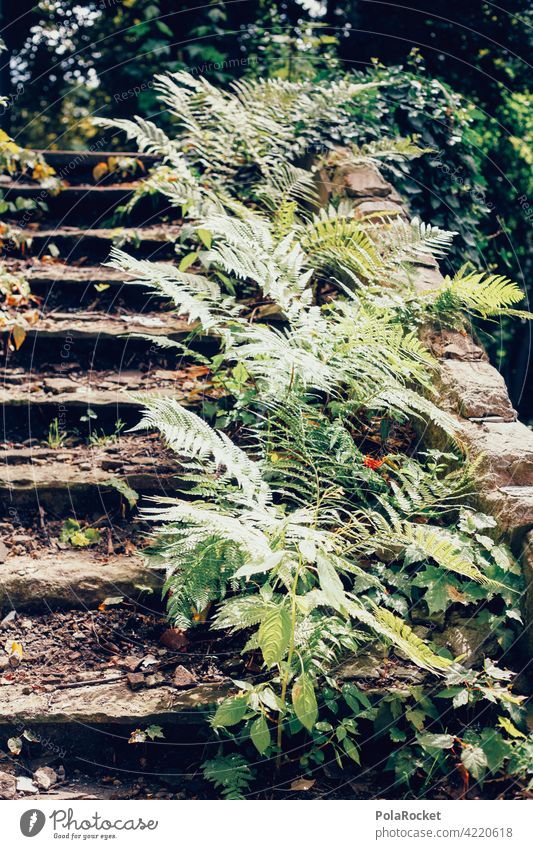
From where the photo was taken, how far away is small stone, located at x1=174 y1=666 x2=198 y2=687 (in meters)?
2.45

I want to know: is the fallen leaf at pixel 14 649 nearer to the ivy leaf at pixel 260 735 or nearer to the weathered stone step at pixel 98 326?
the ivy leaf at pixel 260 735

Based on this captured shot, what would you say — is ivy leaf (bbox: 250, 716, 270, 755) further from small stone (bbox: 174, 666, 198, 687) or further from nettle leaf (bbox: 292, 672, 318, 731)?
small stone (bbox: 174, 666, 198, 687)

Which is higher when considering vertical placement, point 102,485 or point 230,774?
point 102,485

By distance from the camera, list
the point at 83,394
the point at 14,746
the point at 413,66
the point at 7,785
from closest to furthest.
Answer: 1. the point at 7,785
2. the point at 14,746
3. the point at 83,394
4. the point at 413,66

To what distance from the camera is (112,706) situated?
2.38m

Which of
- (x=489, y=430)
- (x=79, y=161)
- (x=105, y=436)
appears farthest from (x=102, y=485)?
(x=79, y=161)

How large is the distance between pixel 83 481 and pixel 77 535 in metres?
0.24

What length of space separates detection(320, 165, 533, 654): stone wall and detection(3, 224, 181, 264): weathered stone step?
58.8 inches

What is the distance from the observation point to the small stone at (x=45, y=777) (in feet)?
7.43

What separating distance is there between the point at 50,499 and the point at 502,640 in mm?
1823

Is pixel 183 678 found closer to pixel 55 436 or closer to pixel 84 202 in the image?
pixel 55 436
